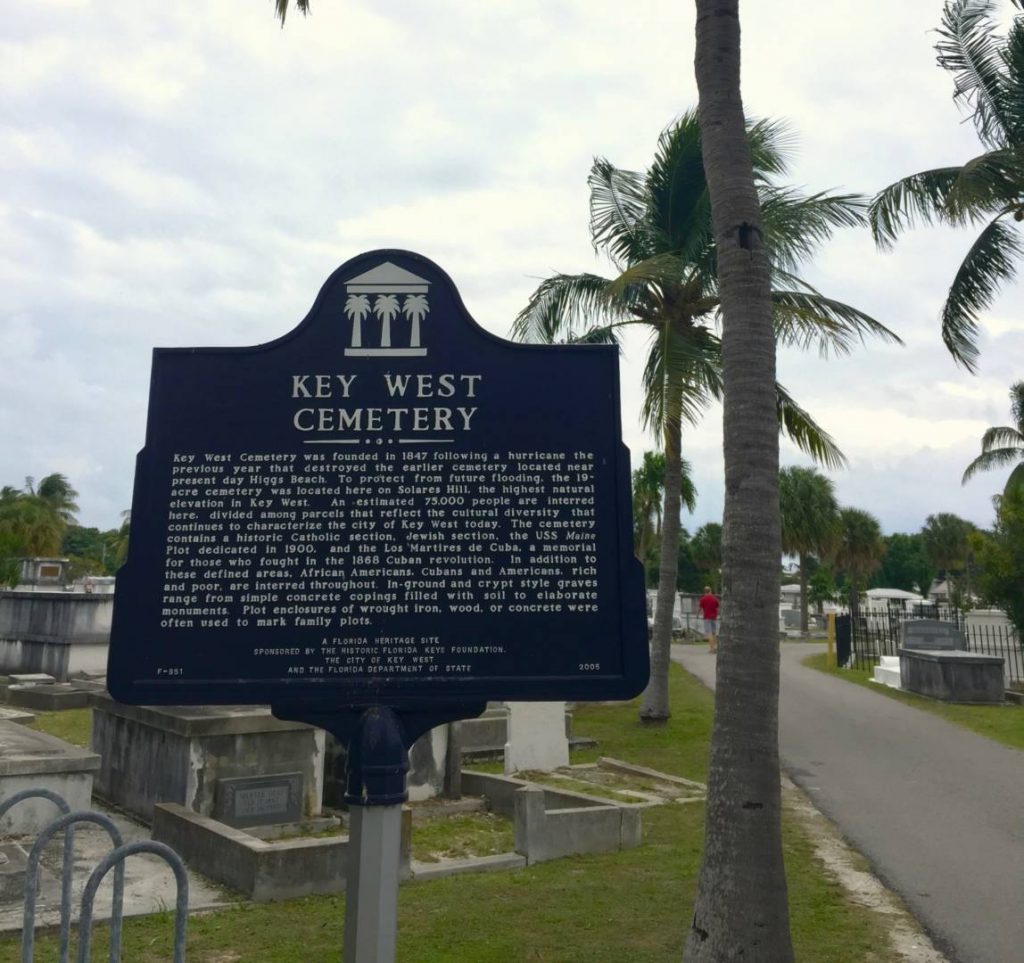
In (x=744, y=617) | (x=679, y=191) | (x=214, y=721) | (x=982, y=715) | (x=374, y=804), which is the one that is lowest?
(x=982, y=715)

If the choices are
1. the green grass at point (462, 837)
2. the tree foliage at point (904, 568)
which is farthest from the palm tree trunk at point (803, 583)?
the tree foliage at point (904, 568)

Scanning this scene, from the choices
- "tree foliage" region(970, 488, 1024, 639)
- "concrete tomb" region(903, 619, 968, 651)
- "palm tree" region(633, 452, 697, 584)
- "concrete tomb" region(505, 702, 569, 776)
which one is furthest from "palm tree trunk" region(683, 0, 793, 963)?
"palm tree" region(633, 452, 697, 584)

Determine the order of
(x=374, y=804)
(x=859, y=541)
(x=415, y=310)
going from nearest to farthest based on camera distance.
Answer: (x=374, y=804)
(x=415, y=310)
(x=859, y=541)

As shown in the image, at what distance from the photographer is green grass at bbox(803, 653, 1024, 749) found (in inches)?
527

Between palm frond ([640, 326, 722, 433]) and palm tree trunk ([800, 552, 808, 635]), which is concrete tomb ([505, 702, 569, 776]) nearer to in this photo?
palm frond ([640, 326, 722, 433])

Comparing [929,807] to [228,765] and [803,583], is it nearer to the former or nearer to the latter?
[228,765]

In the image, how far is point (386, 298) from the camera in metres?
4.01

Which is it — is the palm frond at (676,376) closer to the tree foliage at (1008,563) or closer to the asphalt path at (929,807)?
the asphalt path at (929,807)

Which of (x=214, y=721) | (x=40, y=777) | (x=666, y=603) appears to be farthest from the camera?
(x=666, y=603)

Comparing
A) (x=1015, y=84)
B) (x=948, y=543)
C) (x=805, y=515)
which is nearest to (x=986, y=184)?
(x=1015, y=84)

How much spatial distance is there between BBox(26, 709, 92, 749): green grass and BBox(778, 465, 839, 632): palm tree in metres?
34.0

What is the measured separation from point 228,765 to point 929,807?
6.63m

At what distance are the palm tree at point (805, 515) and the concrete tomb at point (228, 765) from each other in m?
37.4

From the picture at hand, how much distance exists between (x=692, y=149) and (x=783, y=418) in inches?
185
